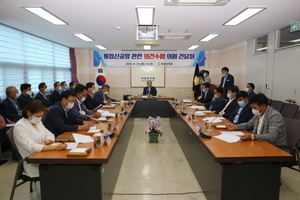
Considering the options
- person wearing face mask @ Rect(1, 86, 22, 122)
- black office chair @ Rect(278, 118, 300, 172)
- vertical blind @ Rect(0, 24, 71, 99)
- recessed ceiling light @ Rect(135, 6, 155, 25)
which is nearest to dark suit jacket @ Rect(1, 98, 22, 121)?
person wearing face mask @ Rect(1, 86, 22, 122)

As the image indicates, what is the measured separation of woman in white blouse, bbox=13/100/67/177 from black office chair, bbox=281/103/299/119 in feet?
13.9

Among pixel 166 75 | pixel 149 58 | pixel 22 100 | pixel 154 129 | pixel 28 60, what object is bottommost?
pixel 154 129

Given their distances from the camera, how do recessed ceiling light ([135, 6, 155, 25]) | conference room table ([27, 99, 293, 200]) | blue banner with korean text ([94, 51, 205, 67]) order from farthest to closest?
1. blue banner with korean text ([94, 51, 205, 67])
2. recessed ceiling light ([135, 6, 155, 25])
3. conference room table ([27, 99, 293, 200])

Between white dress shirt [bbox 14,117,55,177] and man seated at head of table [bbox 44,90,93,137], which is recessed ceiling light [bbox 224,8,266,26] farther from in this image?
white dress shirt [bbox 14,117,55,177]

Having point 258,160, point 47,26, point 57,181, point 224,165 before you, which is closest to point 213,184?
point 224,165

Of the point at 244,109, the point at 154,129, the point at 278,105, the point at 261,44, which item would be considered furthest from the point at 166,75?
the point at 244,109

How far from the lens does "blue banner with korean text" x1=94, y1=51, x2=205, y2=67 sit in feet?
30.2

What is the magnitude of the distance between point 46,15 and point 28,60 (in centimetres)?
238

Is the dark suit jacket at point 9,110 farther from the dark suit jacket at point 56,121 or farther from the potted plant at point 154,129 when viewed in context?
the potted plant at point 154,129

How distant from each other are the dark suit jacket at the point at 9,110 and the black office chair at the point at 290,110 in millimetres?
5493

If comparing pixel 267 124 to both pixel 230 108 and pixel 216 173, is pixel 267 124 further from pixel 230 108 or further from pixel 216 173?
pixel 230 108

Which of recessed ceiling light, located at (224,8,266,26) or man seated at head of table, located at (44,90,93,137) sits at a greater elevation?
recessed ceiling light, located at (224,8,266,26)

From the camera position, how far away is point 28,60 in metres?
5.64

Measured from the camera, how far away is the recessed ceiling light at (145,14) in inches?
134
